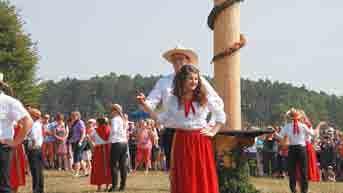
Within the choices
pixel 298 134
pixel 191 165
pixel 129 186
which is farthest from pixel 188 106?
pixel 129 186

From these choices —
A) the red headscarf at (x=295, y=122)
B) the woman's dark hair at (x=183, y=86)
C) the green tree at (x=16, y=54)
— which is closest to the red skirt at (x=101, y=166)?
the red headscarf at (x=295, y=122)

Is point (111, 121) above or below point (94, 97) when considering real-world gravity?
below

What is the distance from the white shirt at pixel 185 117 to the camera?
23.4ft

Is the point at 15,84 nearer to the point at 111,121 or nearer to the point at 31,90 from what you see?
the point at 31,90

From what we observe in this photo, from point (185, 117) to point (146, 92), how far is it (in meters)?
97.2

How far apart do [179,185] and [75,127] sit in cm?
1103

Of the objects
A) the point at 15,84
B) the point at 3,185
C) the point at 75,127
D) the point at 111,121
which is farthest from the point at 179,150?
the point at 15,84

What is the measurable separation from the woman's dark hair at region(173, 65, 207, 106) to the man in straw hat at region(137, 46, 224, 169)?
10 cm

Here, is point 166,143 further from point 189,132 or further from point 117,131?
point 117,131

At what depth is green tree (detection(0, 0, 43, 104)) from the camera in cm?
3884

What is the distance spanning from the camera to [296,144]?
12.3 m

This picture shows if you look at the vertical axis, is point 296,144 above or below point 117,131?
below

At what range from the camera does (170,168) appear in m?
7.32

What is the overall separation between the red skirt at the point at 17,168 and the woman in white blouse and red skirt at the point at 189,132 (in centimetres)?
446
